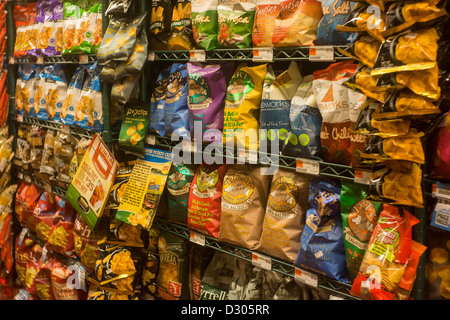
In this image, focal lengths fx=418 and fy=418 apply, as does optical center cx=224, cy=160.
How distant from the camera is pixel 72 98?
3.03m

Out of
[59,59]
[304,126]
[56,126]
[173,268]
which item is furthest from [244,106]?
[56,126]

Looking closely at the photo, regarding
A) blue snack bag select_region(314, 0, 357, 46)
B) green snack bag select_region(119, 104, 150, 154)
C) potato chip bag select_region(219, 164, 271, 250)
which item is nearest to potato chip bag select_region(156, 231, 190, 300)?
potato chip bag select_region(219, 164, 271, 250)

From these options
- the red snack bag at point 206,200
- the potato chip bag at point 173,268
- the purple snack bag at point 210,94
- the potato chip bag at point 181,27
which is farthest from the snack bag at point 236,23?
the potato chip bag at point 173,268

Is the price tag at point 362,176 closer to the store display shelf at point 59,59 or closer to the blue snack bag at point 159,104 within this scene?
the blue snack bag at point 159,104

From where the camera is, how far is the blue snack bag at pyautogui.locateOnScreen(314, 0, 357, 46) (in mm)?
1731

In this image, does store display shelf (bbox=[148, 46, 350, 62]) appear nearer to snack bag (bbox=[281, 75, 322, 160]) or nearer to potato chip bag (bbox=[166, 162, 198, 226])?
snack bag (bbox=[281, 75, 322, 160])

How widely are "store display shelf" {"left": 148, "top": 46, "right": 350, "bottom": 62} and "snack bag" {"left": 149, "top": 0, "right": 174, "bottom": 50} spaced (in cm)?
9

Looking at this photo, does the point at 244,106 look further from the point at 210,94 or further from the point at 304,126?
the point at 304,126

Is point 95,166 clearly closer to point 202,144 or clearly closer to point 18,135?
point 202,144

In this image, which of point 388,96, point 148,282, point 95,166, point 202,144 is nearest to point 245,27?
point 202,144

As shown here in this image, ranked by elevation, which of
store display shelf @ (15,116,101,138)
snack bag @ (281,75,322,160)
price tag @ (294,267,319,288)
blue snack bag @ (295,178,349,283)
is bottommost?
price tag @ (294,267,319,288)

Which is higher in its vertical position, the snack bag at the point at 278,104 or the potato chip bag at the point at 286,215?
the snack bag at the point at 278,104

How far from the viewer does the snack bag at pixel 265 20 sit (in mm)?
2006

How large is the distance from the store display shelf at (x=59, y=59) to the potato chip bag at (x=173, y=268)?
4.17 feet
